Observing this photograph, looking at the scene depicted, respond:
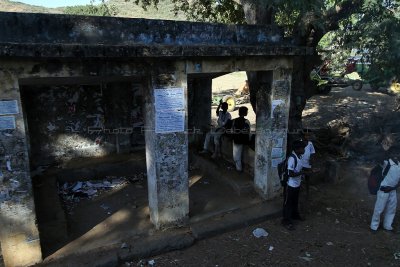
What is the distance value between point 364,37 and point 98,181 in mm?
6767

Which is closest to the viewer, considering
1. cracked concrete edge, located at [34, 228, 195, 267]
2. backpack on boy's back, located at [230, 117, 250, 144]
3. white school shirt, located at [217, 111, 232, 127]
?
cracked concrete edge, located at [34, 228, 195, 267]

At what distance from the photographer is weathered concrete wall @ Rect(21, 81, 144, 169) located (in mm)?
8008

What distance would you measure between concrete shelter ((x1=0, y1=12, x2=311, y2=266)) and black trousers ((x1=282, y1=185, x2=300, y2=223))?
0.71m

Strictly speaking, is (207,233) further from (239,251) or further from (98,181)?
(98,181)

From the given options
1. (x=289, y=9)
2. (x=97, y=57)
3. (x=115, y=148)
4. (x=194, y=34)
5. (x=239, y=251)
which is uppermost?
(x=289, y=9)

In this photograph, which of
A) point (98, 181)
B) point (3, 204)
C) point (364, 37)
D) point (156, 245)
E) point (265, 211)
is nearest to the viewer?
point (3, 204)

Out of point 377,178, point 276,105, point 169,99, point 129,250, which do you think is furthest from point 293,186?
point 129,250

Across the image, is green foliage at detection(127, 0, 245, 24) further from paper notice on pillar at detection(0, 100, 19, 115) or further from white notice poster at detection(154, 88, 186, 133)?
paper notice on pillar at detection(0, 100, 19, 115)

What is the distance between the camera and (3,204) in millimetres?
4480

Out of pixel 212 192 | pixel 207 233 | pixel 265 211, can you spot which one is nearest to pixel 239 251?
pixel 207 233

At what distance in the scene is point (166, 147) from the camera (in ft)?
Result: 17.7

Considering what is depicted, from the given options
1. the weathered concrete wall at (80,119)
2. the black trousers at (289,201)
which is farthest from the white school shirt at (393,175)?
the weathered concrete wall at (80,119)

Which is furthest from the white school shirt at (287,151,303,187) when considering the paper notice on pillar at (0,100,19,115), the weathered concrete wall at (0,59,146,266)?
the paper notice on pillar at (0,100,19,115)

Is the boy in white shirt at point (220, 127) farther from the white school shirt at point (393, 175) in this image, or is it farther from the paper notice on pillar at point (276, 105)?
the white school shirt at point (393, 175)
